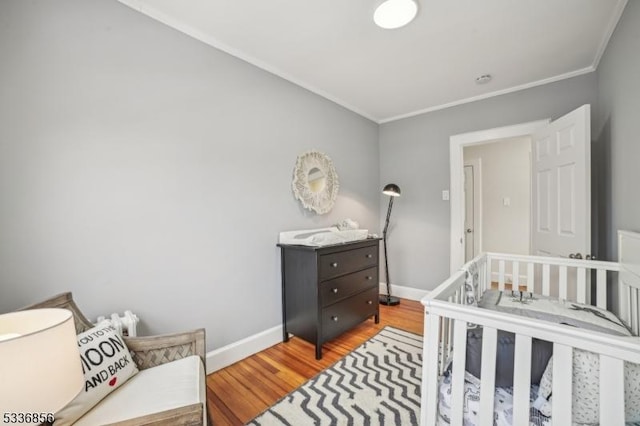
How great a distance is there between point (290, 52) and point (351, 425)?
8.05ft

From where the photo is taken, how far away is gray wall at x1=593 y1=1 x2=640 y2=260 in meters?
1.51

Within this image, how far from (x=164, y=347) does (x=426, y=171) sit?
309cm

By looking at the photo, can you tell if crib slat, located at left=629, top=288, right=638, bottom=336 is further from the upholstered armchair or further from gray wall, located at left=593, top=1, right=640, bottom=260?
the upholstered armchair

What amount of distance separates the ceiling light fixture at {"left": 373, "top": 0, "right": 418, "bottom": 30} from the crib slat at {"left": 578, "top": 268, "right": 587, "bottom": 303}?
1912 millimetres

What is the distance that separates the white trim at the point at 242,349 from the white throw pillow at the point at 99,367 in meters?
0.77

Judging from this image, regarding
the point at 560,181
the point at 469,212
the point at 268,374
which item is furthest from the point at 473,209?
the point at 268,374

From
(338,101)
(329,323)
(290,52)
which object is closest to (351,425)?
(329,323)

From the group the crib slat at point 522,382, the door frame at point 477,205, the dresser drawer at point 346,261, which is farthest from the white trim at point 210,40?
the door frame at point 477,205

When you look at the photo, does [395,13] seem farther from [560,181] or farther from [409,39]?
[560,181]

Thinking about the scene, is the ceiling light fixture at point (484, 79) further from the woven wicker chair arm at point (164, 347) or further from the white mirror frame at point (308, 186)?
the woven wicker chair arm at point (164, 347)

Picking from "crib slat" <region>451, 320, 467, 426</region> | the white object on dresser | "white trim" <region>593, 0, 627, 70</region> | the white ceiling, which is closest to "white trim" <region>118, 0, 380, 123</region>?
the white ceiling

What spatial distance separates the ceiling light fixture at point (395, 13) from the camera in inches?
61.0

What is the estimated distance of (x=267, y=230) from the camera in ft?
7.45

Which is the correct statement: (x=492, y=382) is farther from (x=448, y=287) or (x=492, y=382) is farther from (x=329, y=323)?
(x=329, y=323)
